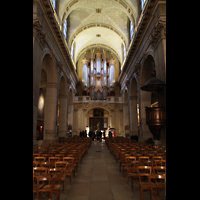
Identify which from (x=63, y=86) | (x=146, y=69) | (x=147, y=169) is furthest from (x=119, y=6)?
(x=147, y=169)

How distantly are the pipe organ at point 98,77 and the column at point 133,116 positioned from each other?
903 cm

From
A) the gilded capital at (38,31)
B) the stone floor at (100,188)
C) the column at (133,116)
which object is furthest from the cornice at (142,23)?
the stone floor at (100,188)

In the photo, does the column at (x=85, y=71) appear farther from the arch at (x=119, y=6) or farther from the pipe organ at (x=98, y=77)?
the arch at (x=119, y=6)

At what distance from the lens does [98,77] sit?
28.5 metres

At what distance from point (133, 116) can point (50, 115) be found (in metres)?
8.68

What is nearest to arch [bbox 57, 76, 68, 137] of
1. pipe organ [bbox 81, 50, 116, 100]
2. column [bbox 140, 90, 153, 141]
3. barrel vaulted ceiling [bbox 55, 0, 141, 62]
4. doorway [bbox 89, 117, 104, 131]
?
barrel vaulted ceiling [bbox 55, 0, 141, 62]

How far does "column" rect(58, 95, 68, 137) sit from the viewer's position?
18.4 metres

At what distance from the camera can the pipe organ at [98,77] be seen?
27.5 meters
